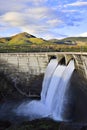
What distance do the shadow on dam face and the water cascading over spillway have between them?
69 centimetres

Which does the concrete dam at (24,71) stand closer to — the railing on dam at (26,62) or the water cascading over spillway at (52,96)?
the railing on dam at (26,62)

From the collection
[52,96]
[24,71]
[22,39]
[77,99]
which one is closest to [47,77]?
[52,96]

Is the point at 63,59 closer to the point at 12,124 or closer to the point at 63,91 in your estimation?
the point at 63,91

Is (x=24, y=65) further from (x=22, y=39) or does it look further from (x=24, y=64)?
(x=22, y=39)

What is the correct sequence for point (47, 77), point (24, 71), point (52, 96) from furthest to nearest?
point (24, 71), point (47, 77), point (52, 96)

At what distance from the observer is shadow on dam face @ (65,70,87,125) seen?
41.1 m

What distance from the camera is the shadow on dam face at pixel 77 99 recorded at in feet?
135

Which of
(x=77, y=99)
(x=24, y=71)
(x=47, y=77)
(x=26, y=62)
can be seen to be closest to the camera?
(x=77, y=99)

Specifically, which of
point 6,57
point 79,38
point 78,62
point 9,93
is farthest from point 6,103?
point 79,38

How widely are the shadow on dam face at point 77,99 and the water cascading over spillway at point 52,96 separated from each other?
69cm

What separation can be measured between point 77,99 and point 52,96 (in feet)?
14.2

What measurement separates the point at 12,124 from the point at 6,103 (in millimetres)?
7865

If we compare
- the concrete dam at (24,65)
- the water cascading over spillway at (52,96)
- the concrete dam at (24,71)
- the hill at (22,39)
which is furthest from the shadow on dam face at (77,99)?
the hill at (22,39)

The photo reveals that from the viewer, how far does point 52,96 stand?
45688mm
